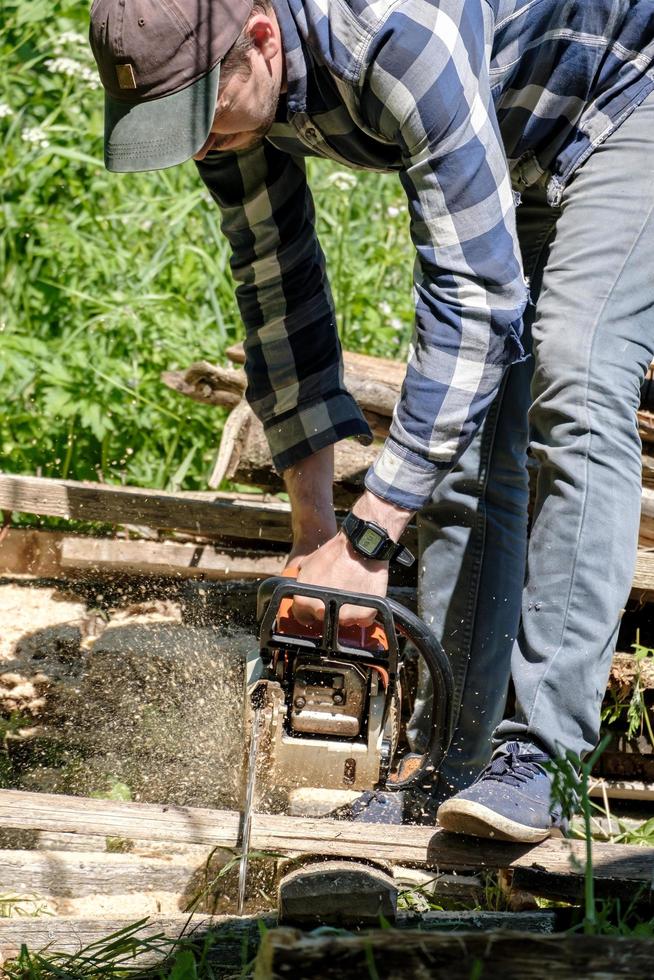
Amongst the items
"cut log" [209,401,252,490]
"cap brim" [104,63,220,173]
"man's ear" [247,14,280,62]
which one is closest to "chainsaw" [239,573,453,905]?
"cap brim" [104,63,220,173]

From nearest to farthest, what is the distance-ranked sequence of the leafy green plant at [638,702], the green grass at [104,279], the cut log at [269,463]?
the leafy green plant at [638,702] → the cut log at [269,463] → the green grass at [104,279]

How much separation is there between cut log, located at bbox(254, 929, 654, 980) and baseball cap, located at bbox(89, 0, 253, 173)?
170 centimetres

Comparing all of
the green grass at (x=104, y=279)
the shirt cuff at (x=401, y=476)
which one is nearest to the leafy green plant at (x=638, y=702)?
the shirt cuff at (x=401, y=476)

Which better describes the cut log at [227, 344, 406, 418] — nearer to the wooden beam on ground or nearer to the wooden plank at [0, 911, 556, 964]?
the wooden beam on ground

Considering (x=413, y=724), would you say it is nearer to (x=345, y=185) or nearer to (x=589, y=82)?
(x=589, y=82)

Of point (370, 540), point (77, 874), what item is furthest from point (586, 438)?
point (77, 874)

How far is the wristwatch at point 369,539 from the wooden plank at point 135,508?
1.56 m

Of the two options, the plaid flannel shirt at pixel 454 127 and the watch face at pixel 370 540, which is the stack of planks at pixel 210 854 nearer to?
the watch face at pixel 370 540

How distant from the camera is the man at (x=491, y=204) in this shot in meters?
2.21

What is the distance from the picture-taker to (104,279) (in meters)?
5.50

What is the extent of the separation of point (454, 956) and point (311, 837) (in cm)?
106

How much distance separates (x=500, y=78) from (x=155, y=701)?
2.28 meters

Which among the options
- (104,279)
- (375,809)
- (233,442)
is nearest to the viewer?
(375,809)

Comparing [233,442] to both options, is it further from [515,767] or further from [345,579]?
[515,767]
